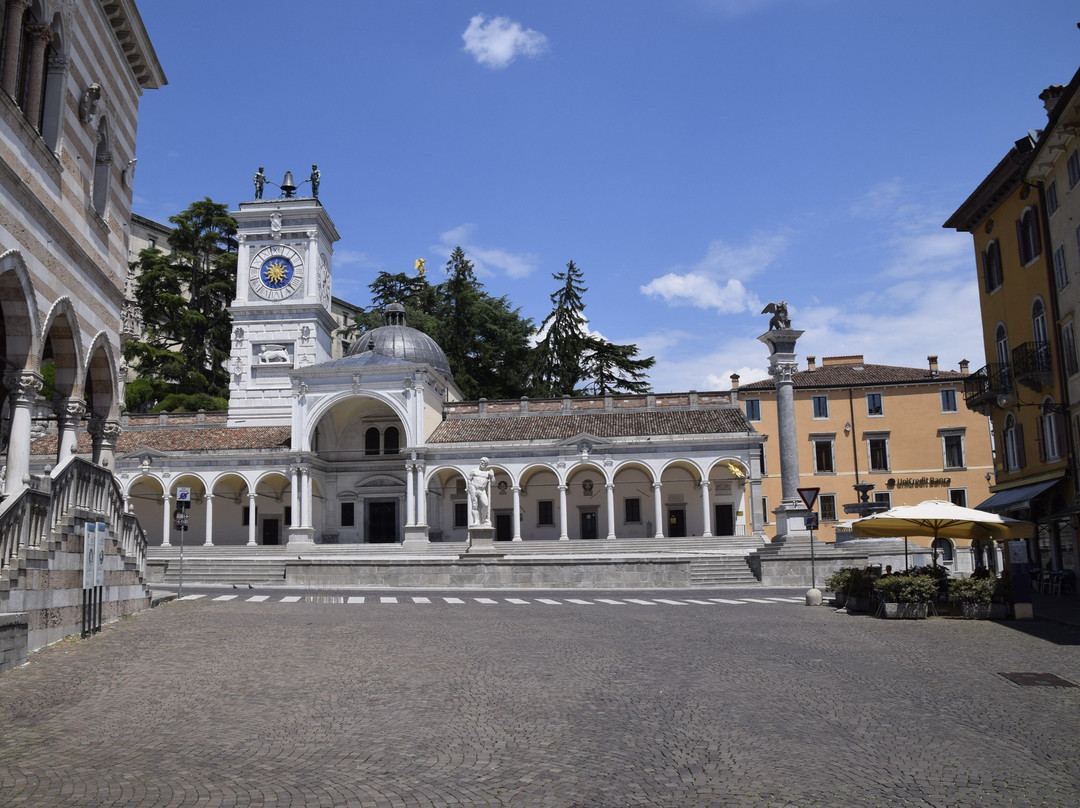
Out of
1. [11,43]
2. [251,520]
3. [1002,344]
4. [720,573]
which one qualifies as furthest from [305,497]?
[11,43]

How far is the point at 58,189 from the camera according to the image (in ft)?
44.4

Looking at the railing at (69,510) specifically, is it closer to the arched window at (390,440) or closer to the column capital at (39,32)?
the column capital at (39,32)

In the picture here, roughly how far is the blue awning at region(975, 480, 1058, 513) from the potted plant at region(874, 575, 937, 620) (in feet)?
33.1

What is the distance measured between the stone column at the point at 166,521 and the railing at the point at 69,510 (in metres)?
31.4

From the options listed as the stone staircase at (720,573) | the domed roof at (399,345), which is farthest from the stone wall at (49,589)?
the domed roof at (399,345)

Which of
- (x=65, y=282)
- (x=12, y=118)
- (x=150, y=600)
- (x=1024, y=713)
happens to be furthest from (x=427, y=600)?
(x=1024, y=713)

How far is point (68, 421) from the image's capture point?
14773 millimetres

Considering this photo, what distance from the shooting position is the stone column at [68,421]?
47.6 ft

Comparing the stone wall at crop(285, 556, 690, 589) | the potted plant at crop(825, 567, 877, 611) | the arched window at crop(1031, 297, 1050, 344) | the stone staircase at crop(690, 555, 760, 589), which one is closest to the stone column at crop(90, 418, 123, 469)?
the stone wall at crop(285, 556, 690, 589)

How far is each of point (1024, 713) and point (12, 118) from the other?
13.1 meters

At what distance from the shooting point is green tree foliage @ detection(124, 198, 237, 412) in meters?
56.6

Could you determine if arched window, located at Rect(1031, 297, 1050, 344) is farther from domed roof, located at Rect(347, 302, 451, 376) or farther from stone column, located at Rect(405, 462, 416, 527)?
domed roof, located at Rect(347, 302, 451, 376)

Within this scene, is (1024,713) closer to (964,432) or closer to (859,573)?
(859,573)

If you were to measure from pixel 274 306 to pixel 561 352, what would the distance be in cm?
2055
